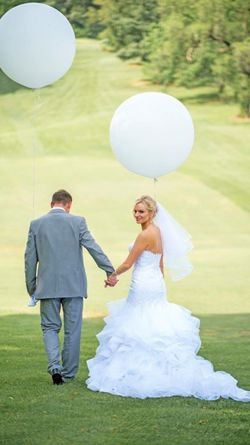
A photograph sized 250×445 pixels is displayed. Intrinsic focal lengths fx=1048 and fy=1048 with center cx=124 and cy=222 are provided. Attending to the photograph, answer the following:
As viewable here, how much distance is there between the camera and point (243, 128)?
103 ft

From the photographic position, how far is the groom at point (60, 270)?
7566mm

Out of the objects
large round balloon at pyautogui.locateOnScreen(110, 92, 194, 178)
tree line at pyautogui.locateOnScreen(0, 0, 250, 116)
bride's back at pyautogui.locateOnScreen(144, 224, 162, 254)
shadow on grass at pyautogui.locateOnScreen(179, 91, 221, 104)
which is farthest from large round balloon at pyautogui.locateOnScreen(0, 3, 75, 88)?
shadow on grass at pyautogui.locateOnScreen(179, 91, 221, 104)

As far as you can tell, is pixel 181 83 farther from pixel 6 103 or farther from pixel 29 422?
pixel 29 422

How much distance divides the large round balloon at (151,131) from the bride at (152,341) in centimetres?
72

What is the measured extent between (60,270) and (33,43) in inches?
103

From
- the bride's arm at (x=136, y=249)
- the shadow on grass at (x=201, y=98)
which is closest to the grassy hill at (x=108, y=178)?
the shadow on grass at (x=201, y=98)

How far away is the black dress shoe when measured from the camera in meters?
7.54

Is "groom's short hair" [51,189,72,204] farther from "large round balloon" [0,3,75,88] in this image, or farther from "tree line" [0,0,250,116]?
"tree line" [0,0,250,116]

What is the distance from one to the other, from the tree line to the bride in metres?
24.8

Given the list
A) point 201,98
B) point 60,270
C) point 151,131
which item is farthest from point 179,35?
point 60,270

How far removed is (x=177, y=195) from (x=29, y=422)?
69.2 ft

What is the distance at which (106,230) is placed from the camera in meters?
24.5

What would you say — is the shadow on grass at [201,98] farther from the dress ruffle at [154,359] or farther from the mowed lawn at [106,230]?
the dress ruffle at [154,359]

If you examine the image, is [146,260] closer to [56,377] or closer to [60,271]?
[60,271]
